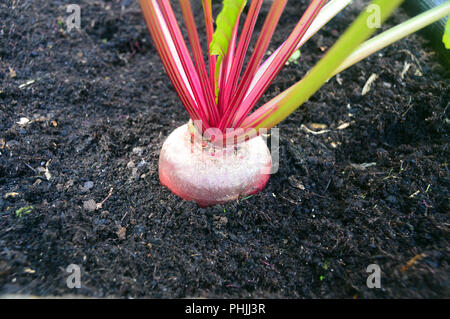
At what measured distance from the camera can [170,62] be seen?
4.02ft

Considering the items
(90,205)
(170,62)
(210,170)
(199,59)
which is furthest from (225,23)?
(90,205)

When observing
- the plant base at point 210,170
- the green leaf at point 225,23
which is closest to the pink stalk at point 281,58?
the plant base at point 210,170

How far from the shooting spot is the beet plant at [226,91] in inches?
44.7

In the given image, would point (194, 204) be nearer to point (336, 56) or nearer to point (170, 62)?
point (170, 62)

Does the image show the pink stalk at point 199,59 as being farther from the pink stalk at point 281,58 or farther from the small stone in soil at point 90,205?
the small stone in soil at point 90,205

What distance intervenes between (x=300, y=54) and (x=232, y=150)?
105cm

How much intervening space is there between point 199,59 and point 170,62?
12 cm

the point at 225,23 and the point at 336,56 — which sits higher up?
the point at 225,23

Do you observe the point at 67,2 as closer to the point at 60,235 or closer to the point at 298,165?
the point at 60,235

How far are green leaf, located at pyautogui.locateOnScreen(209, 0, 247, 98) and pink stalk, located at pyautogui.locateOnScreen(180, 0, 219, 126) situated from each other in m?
0.11

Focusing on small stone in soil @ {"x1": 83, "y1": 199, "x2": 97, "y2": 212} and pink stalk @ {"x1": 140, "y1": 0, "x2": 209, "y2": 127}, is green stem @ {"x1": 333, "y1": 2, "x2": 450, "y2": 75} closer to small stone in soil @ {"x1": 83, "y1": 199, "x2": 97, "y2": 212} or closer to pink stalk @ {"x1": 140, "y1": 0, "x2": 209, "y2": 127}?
pink stalk @ {"x1": 140, "y1": 0, "x2": 209, "y2": 127}

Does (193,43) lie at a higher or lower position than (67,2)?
lower

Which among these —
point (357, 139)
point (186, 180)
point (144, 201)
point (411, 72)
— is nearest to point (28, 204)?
point (144, 201)

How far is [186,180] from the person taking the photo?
1355 millimetres
